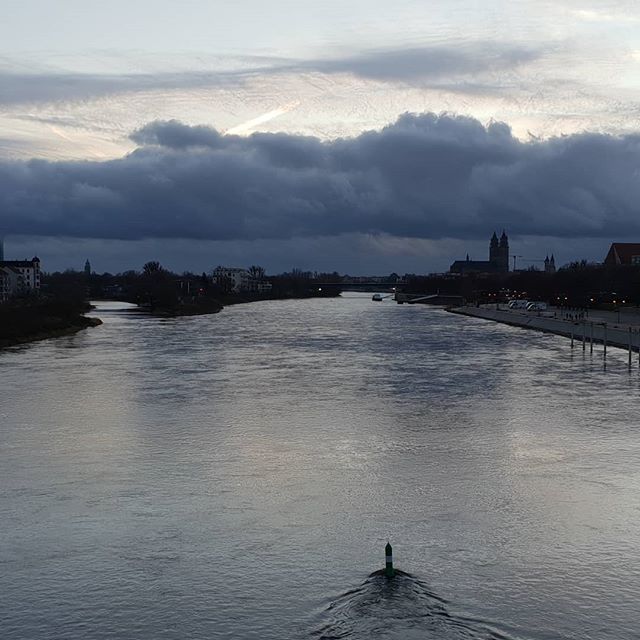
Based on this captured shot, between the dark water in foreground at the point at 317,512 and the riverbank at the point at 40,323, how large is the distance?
2806 centimetres

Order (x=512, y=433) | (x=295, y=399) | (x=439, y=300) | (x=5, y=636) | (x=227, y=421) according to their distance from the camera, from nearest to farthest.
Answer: (x=5, y=636) → (x=512, y=433) → (x=227, y=421) → (x=295, y=399) → (x=439, y=300)

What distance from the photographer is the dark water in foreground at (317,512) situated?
35.1ft

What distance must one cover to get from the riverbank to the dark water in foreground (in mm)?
28059

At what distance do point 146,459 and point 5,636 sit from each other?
923cm

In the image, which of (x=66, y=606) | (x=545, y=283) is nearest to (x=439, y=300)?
(x=545, y=283)

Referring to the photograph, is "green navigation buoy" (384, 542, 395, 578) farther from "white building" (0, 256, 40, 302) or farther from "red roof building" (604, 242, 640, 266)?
"red roof building" (604, 242, 640, 266)

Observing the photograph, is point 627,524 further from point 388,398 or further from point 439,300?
point 439,300

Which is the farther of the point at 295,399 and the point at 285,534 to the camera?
the point at 295,399

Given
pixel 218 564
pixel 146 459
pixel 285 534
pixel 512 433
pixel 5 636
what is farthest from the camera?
pixel 512 433

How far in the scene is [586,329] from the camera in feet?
215

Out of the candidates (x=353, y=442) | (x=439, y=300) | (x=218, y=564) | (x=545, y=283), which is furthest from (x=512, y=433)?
(x=439, y=300)

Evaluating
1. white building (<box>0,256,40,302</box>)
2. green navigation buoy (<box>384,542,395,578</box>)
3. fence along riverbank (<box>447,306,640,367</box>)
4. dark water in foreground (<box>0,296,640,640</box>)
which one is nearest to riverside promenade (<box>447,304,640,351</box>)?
fence along riverbank (<box>447,306,640,367</box>)

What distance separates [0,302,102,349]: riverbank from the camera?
192 ft

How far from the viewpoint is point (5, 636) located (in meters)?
9.98
